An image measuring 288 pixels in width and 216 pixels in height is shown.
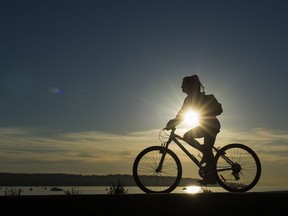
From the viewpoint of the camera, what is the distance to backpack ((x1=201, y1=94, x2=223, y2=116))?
11383 mm

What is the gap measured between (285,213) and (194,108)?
5.16 meters

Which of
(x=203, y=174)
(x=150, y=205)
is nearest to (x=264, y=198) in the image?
(x=150, y=205)

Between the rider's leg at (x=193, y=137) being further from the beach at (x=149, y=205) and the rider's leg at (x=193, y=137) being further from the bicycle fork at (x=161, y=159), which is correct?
the beach at (x=149, y=205)

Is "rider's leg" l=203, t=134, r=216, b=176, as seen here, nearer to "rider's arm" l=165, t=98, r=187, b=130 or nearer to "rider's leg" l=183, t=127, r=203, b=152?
"rider's leg" l=183, t=127, r=203, b=152

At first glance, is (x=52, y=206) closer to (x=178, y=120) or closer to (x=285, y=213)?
(x=285, y=213)

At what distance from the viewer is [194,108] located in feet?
37.8

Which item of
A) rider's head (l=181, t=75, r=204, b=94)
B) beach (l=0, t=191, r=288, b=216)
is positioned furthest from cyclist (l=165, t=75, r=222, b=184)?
beach (l=0, t=191, r=288, b=216)

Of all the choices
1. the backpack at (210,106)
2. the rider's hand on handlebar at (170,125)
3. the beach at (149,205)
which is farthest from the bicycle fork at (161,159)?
the beach at (149,205)

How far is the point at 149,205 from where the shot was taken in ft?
20.6

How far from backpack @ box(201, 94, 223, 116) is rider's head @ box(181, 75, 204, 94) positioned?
0.29 meters

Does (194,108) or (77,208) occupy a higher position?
(194,108)

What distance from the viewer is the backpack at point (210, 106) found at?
11383 mm

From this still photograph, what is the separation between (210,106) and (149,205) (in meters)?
5.57

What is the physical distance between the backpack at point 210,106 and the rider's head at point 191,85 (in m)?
0.29
